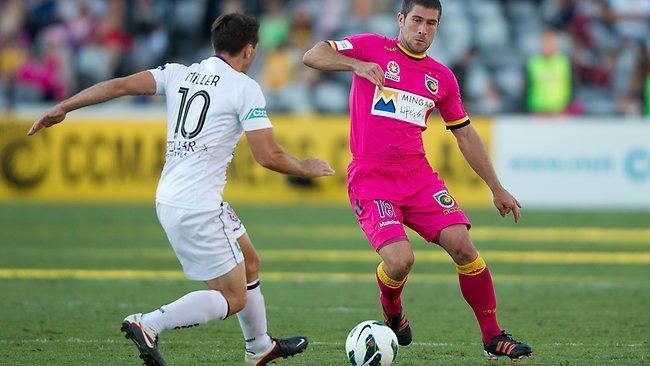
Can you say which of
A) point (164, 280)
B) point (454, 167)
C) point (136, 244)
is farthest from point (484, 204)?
point (164, 280)

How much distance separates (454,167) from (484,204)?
795 mm

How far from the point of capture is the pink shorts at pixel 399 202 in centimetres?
773

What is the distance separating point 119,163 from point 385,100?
11461mm

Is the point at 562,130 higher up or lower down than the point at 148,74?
lower down

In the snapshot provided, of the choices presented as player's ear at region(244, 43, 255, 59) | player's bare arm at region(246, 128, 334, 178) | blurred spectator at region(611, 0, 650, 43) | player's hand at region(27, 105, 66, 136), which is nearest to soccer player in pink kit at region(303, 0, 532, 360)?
player's ear at region(244, 43, 255, 59)

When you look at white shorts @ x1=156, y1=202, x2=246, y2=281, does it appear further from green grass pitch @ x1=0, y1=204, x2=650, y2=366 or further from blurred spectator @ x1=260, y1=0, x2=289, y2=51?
blurred spectator @ x1=260, y1=0, x2=289, y2=51

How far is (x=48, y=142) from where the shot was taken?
18.6 m

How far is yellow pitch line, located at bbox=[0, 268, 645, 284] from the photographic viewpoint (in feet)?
38.3

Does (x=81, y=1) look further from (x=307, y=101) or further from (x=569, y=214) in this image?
(x=569, y=214)

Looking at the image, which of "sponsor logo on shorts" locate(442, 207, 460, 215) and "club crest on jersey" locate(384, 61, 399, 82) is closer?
"sponsor logo on shorts" locate(442, 207, 460, 215)

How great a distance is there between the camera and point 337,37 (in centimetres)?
2109

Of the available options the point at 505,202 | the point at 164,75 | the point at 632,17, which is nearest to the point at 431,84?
the point at 505,202

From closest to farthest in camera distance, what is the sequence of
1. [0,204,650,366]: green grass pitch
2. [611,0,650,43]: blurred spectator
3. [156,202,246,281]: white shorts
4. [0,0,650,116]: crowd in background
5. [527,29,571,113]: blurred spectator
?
[156,202,246,281]: white shorts → [0,204,650,366]: green grass pitch → [527,29,571,113]: blurred spectator → [0,0,650,116]: crowd in background → [611,0,650,43]: blurred spectator

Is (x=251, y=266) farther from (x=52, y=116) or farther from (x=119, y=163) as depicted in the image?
(x=119, y=163)
